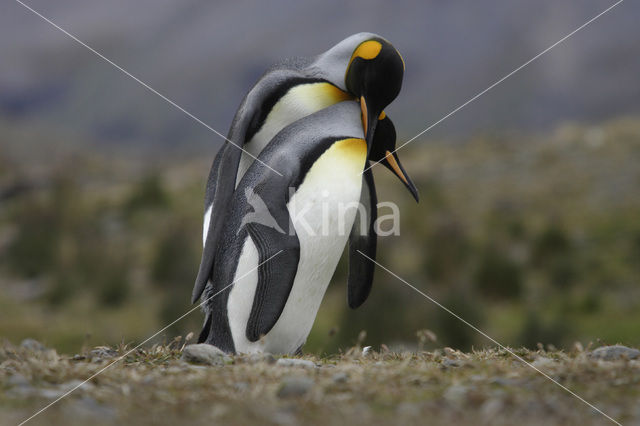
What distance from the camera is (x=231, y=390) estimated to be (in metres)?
2.15

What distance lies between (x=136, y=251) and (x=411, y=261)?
7.15 m

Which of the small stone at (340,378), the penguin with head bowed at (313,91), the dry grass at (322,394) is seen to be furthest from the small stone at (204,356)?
the penguin with head bowed at (313,91)

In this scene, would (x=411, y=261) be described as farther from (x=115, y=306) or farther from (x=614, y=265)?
(x=115, y=306)

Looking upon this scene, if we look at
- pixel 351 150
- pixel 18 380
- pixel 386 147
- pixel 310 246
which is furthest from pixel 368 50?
pixel 18 380

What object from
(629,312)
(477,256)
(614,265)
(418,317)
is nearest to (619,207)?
(614,265)

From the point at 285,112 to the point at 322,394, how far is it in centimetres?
215

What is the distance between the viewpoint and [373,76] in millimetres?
3715

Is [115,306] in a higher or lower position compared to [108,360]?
lower

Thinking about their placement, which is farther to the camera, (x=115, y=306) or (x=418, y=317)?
(x=115, y=306)

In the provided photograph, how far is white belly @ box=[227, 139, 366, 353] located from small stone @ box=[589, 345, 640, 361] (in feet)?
4.88

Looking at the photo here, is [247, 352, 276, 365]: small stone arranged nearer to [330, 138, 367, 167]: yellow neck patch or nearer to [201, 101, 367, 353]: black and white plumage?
[201, 101, 367, 353]: black and white plumage

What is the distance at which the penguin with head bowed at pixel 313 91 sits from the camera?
3703 millimetres

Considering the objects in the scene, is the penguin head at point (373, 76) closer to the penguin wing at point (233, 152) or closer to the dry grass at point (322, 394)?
the penguin wing at point (233, 152)

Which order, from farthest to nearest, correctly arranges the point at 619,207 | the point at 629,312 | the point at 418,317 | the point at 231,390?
the point at 619,207 → the point at 629,312 → the point at 418,317 → the point at 231,390
